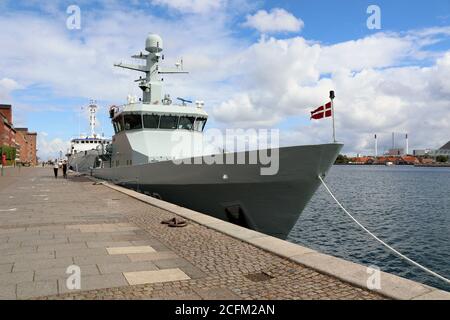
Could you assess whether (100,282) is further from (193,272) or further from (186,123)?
(186,123)

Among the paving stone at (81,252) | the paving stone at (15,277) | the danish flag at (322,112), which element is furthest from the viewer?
the danish flag at (322,112)

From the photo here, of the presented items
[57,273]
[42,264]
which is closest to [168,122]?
[42,264]

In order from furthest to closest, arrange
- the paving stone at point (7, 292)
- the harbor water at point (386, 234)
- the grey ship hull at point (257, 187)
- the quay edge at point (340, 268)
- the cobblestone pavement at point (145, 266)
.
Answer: the harbor water at point (386, 234), the grey ship hull at point (257, 187), the cobblestone pavement at point (145, 266), the paving stone at point (7, 292), the quay edge at point (340, 268)

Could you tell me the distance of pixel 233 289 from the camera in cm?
435

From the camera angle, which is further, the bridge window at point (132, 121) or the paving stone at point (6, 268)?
the bridge window at point (132, 121)

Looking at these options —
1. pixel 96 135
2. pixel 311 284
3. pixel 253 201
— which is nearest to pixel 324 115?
pixel 253 201

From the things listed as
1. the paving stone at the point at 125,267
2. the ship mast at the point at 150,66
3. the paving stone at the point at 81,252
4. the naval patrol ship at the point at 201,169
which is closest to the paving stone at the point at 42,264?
the paving stone at the point at 81,252

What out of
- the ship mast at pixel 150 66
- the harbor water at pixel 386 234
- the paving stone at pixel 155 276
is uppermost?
the ship mast at pixel 150 66

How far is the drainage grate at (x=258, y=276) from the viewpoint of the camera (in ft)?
15.4

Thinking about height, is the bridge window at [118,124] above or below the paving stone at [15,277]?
above

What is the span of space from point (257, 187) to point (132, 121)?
9550 mm

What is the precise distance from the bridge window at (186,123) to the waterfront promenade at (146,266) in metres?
9.81

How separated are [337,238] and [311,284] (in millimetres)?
10630

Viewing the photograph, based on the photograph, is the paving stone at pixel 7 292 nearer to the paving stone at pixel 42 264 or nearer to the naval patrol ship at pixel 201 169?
the paving stone at pixel 42 264
